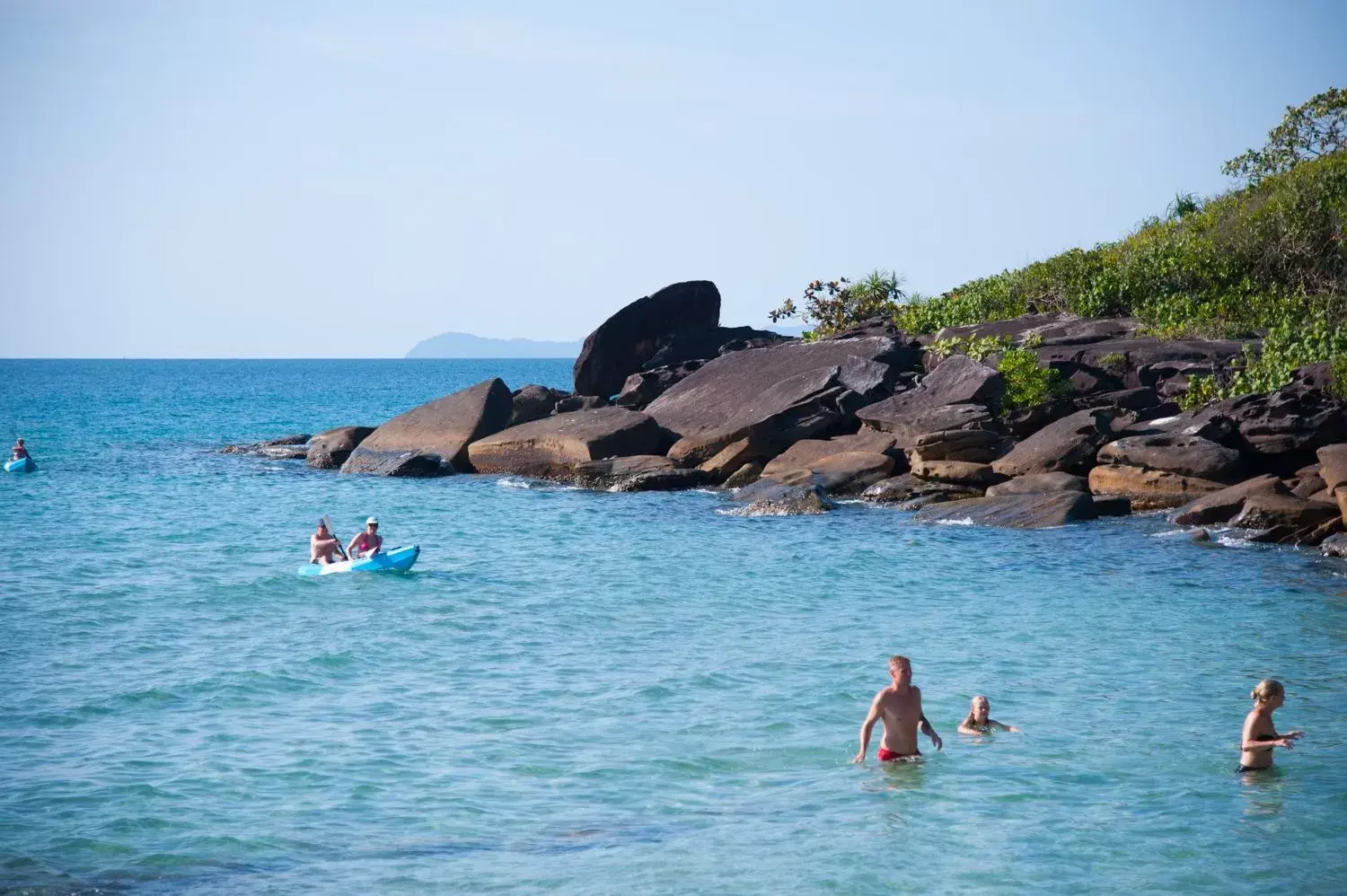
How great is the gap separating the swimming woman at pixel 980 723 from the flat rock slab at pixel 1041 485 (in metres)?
13.6

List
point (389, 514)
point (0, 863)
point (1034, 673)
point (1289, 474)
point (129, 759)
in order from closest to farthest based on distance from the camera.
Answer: point (0, 863) → point (129, 759) → point (1034, 673) → point (1289, 474) → point (389, 514)

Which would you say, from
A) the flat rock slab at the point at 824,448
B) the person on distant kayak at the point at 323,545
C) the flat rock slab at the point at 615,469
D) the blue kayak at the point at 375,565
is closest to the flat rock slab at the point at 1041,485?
the flat rock slab at the point at 824,448

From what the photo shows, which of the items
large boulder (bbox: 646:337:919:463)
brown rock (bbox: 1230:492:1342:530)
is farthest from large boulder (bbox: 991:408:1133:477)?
large boulder (bbox: 646:337:919:463)

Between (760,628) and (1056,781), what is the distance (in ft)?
21.5

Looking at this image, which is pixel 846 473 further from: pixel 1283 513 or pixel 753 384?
pixel 1283 513

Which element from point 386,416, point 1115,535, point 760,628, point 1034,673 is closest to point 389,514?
point 760,628

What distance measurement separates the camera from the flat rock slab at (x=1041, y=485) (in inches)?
1020

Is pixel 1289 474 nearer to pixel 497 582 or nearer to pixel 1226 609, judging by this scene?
pixel 1226 609

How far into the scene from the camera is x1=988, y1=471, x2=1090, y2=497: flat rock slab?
1020 inches

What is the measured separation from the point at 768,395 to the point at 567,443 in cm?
551

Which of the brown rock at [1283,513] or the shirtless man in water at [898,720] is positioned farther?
the brown rock at [1283,513]

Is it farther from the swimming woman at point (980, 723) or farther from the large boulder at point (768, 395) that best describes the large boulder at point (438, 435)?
the swimming woman at point (980, 723)

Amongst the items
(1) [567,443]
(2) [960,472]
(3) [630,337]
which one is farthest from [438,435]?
(2) [960,472]

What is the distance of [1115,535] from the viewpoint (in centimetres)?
2338
